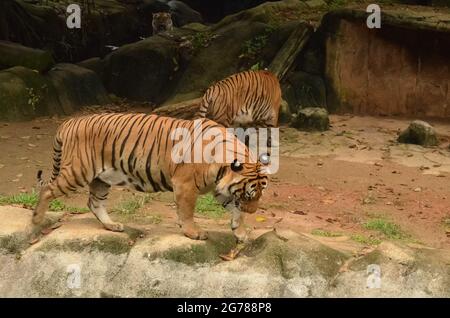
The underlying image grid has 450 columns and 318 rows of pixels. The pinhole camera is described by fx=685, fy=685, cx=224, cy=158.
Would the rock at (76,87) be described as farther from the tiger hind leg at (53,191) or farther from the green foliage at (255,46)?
the tiger hind leg at (53,191)

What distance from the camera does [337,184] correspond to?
7.77 meters

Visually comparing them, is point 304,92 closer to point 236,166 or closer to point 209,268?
point 236,166

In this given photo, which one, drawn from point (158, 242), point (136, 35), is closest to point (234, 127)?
point (158, 242)

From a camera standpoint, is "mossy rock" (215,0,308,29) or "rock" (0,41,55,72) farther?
"mossy rock" (215,0,308,29)

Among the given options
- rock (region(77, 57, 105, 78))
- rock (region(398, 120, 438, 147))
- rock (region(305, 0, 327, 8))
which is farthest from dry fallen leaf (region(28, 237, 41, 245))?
rock (region(305, 0, 327, 8))

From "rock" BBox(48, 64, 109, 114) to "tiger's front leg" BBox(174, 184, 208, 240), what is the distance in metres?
7.25

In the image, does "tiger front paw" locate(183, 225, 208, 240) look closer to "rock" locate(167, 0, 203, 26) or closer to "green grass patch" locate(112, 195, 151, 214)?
"green grass patch" locate(112, 195, 151, 214)

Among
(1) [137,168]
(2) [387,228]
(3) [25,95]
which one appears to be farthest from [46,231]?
(3) [25,95]

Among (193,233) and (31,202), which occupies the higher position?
(193,233)

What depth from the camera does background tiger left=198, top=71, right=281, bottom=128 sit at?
916 cm

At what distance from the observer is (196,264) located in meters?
4.48

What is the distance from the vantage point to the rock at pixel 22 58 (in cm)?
1181

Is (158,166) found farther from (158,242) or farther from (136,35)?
(136,35)

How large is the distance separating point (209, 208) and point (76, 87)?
638cm
